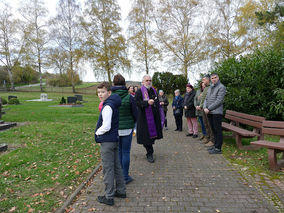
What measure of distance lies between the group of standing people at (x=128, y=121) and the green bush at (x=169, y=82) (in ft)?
65.8

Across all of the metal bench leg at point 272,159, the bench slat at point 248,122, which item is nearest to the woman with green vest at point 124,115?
the metal bench leg at point 272,159

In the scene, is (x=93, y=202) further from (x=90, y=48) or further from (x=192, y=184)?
(x=90, y=48)

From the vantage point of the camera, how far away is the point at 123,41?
103 ft

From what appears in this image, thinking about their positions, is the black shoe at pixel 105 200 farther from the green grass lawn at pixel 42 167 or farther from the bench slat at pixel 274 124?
the bench slat at pixel 274 124

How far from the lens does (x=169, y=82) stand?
89.9ft

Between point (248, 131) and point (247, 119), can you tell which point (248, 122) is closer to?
point (247, 119)

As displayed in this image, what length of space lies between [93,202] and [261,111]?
6.86 metres

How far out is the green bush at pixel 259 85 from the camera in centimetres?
712

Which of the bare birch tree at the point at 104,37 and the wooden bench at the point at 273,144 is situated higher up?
the bare birch tree at the point at 104,37

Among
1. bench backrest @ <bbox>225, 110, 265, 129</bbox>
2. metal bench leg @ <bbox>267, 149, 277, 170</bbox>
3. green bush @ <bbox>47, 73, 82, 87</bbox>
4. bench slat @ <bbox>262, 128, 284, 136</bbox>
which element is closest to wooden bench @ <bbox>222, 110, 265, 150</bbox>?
bench backrest @ <bbox>225, 110, 265, 129</bbox>

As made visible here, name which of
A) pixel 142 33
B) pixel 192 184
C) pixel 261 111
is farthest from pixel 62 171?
pixel 142 33

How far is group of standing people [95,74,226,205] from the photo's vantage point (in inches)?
121

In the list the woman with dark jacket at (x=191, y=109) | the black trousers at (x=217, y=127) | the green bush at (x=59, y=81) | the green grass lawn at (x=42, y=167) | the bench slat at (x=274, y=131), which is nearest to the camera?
the green grass lawn at (x=42, y=167)

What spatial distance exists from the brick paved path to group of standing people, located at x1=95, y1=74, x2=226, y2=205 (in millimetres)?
235
